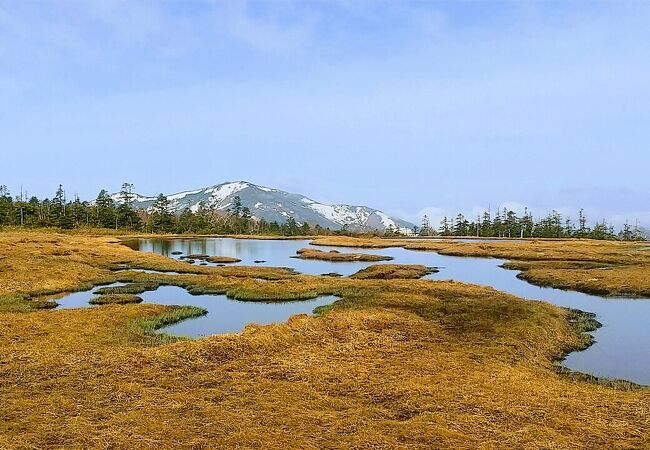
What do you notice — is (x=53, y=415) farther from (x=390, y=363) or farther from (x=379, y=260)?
(x=379, y=260)

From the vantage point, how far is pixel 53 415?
14250 millimetres

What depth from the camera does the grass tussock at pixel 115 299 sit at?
1451 inches

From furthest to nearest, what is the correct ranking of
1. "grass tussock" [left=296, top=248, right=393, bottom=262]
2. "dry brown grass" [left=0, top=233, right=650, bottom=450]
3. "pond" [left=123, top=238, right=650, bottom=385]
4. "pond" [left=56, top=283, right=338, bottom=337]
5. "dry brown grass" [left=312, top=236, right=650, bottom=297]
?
"grass tussock" [left=296, top=248, right=393, bottom=262]
"dry brown grass" [left=312, top=236, right=650, bottom=297]
"pond" [left=56, top=283, right=338, bottom=337]
"pond" [left=123, top=238, right=650, bottom=385]
"dry brown grass" [left=0, top=233, right=650, bottom=450]

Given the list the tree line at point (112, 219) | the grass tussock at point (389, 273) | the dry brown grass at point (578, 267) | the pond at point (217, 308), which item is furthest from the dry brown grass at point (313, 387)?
the tree line at point (112, 219)

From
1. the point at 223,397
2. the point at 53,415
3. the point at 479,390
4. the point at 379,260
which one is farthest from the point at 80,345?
the point at 379,260

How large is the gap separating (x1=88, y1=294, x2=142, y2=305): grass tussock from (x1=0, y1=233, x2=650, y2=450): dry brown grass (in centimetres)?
696

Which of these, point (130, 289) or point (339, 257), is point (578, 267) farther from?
point (130, 289)

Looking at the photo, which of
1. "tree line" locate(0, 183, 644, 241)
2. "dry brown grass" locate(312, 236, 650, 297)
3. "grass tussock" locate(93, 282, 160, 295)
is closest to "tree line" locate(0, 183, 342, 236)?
"tree line" locate(0, 183, 644, 241)

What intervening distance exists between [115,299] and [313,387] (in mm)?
26246

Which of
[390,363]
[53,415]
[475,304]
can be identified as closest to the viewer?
[53,415]

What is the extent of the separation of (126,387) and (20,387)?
3758mm

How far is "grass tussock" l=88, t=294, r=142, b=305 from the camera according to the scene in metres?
36.8

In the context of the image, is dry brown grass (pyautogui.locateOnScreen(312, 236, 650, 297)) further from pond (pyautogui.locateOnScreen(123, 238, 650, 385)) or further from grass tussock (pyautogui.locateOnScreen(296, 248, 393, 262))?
grass tussock (pyautogui.locateOnScreen(296, 248, 393, 262))

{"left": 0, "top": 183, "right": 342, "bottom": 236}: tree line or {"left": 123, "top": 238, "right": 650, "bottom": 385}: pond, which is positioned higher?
{"left": 0, "top": 183, "right": 342, "bottom": 236}: tree line
